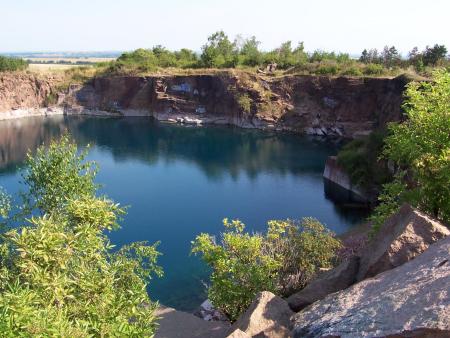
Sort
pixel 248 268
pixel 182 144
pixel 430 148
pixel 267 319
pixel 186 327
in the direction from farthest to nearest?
pixel 182 144
pixel 186 327
pixel 248 268
pixel 430 148
pixel 267 319

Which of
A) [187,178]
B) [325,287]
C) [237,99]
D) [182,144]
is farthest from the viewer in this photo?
[237,99]

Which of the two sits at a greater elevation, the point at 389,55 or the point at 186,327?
the point at 389,55

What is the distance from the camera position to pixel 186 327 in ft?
66.1

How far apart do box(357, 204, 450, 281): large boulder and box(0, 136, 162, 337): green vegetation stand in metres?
6.03

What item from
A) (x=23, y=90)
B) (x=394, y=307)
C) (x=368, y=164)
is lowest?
(x=368, y=164)

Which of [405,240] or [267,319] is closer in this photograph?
[267,319]

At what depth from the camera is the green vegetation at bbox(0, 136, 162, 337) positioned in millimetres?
7426

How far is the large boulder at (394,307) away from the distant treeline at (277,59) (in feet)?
232

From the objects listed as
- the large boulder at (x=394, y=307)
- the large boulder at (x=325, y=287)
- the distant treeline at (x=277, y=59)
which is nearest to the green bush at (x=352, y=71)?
the distant treeline at (x=277, y=59)

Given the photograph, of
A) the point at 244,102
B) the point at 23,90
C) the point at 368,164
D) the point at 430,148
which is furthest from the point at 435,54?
the point at 23,90

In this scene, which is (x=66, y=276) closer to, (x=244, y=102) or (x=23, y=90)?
(x=244, y=102)

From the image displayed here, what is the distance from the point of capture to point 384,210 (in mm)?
17234

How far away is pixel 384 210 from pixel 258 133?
62.0 m

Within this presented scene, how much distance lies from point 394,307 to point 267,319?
4002 mm
